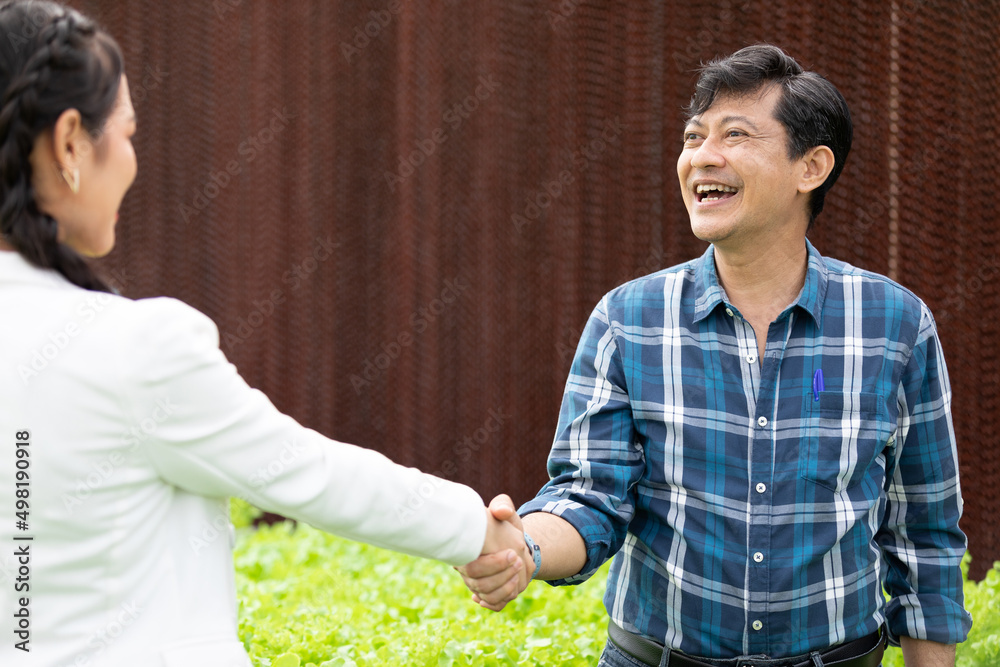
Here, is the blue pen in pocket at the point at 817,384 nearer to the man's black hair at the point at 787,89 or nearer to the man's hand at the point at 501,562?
the man's black hair at the point at 787,89

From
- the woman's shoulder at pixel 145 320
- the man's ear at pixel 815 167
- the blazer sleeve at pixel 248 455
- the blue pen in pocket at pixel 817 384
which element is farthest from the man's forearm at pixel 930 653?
the woman's shoulder at pixel 145 320

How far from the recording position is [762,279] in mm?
2572

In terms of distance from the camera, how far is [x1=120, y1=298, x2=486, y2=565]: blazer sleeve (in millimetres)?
1536

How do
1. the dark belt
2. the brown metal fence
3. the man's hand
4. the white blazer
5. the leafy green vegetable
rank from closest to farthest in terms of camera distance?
the white blazer
the man's hand
the dark belt
the leafy green vegetable
the brown metal fence

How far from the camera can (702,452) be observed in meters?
2.40

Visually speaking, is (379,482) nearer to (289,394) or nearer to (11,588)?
(11,588)

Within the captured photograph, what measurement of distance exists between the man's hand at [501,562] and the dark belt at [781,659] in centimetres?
38

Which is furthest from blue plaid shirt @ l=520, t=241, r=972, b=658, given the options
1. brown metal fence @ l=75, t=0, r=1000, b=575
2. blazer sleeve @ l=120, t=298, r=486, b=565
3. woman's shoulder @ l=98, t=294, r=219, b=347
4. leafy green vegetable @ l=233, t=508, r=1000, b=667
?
brown metal fence @ l=75, t=0, r=1000, b=575

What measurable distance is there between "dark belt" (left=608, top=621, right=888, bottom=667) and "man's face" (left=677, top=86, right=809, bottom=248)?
104 cm

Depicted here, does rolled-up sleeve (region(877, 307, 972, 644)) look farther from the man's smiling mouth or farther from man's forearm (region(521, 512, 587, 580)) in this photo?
man's forearm (region(521, 512, 587, 580))

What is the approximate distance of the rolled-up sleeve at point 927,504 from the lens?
97.2 inches

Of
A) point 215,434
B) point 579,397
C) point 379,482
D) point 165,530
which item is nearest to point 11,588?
point 165,530

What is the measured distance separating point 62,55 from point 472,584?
4.68ft

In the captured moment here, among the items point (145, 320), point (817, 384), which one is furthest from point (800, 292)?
point (145, 320)
